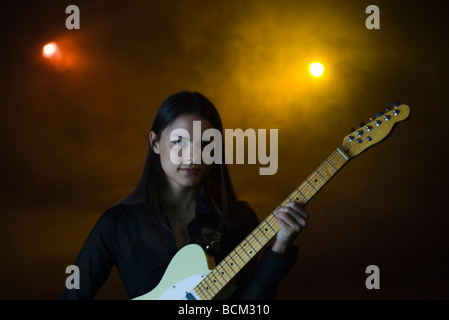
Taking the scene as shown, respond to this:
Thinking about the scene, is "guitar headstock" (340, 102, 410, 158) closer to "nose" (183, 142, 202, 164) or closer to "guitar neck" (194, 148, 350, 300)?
"guitar neck" (194, 148, 350, 300)

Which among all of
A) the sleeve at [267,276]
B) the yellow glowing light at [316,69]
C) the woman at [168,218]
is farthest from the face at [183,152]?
the yellow glowing light at [316,69]

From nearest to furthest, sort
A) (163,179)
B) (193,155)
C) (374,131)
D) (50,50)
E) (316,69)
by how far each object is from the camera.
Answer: (374,131) < (193,155) < (163,179) < (50,50) < (316,69)

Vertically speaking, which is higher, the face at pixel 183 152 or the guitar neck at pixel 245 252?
the face at pixel 183 152

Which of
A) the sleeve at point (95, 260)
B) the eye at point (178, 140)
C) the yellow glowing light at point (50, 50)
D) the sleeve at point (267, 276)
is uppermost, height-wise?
the yellow glowing light at point (50, 50)

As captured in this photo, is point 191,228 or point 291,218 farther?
point 191,228

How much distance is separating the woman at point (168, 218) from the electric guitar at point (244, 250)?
8 cm

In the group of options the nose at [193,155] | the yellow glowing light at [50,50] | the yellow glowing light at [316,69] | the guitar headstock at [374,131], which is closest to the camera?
the guitar headstock at [374,131]

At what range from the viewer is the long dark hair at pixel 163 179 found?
185 centimetres

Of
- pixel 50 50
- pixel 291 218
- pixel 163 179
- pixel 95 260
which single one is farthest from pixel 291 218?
pixel 50 50

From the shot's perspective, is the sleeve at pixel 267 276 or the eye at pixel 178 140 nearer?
the sleeve at pixel 267 276

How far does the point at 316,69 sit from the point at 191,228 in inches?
99.7

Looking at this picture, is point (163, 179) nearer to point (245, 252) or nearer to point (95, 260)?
point (95, 260)

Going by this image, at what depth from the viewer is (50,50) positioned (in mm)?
3867

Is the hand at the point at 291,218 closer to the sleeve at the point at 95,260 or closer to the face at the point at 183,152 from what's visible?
the face at the point at 183,152
